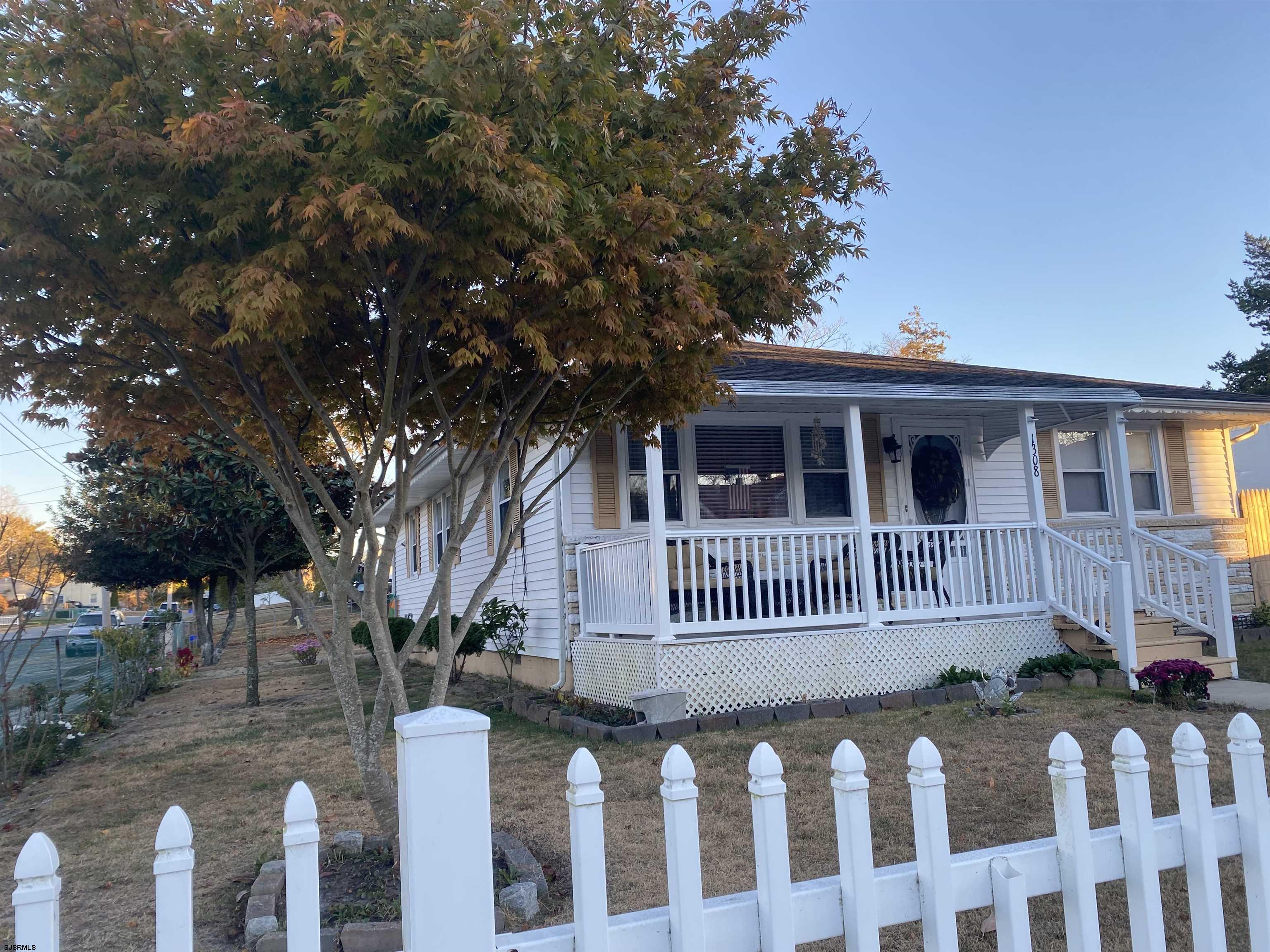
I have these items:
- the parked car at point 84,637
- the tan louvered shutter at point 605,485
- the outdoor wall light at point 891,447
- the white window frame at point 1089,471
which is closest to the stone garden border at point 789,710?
the tan louvered shutter at point 605,485

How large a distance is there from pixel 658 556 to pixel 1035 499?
5.23m

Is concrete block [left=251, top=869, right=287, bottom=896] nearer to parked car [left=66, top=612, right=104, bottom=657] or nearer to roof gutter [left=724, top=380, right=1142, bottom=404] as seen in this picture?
roof gutter [left=724, top=380, right=1142, bottom=404]

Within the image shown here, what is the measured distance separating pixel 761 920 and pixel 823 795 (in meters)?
3.80

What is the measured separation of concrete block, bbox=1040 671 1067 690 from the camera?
922cm

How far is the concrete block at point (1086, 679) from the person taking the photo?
9.38m

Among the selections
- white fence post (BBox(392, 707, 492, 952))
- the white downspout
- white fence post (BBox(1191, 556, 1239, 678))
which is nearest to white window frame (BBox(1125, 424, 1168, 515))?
white fence post (BBox(1191, 556, 1239, 678))

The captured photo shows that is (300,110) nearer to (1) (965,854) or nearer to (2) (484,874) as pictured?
(2) (484,874)

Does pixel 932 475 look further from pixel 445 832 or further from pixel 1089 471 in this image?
pixel 445 832

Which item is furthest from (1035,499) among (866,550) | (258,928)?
(258,928)

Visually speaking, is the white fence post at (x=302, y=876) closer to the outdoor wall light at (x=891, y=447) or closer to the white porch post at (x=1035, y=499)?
the white porch post at (x=1035, y=499)

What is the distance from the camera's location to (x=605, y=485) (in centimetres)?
1067

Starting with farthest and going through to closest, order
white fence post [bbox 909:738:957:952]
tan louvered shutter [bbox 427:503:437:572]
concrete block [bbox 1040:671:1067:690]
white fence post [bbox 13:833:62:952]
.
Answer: tan louvered shutter [bbox 427:503:437:572], concrete block [bbox 1040:671:1067:690], white fence post [bbox 909:738:957:952], white fence post [bbox 13:833:62:952]

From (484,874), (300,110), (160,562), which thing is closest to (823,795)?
(484,874)

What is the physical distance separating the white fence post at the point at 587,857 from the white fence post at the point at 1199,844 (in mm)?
1661
